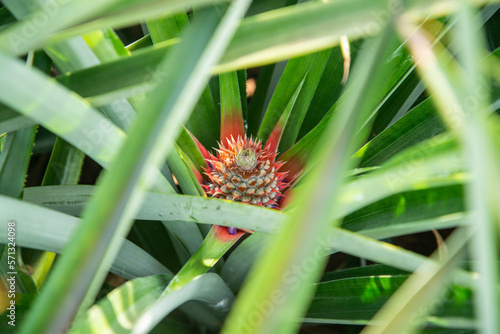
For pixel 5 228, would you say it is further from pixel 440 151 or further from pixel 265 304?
pixel 440 151

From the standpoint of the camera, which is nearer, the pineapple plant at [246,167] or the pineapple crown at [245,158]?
the pineapple plant at [246,167]

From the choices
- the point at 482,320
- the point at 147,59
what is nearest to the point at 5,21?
the point at 147,59

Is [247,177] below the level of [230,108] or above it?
below

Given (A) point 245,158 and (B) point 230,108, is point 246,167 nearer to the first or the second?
(A) point 245,158

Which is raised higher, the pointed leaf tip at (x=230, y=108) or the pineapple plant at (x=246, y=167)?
the pointed leaf tip at (x=230, y=108)

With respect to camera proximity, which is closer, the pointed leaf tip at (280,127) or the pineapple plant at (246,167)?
the pineapple plant at (246,167)

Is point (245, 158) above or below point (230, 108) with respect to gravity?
below

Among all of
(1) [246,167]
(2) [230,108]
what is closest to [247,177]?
(1) [246,167]

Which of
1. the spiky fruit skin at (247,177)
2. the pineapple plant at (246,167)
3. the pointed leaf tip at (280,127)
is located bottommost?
the pineapple plant at (246,167)
